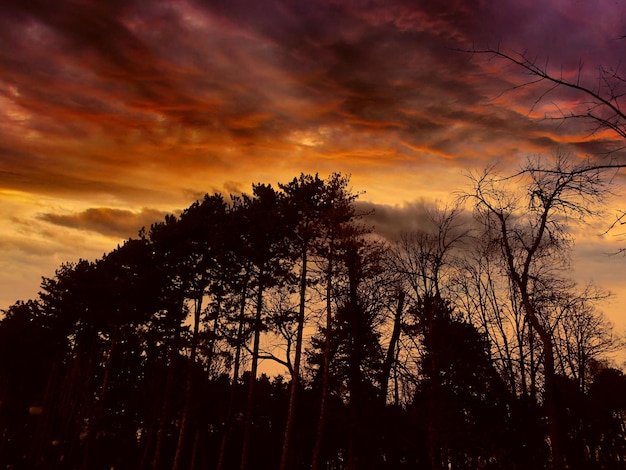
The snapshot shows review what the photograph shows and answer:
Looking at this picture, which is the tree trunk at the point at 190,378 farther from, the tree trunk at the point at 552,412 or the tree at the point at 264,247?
the tree trunk at the point at 552,412

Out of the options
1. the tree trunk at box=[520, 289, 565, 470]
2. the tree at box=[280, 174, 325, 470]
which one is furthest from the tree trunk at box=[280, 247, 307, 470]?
the tree trunk at box=[520, 289, 565, 470]

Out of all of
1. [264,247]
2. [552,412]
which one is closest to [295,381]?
[264,247]

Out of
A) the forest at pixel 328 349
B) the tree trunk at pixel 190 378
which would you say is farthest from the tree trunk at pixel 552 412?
the tree trunk at pixel 190 378

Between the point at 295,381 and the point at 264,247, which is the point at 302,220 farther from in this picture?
the point at 295,381

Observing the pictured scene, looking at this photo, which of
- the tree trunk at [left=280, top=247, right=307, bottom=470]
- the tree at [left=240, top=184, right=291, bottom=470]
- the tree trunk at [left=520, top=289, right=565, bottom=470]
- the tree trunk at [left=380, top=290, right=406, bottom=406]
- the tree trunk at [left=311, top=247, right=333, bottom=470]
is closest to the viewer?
the tree trunk at [left=520, top=289, right=565, bottom=470]

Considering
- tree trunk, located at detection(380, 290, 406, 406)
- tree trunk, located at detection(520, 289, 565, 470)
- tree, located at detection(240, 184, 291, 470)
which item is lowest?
tree trunk, located at detection(520, 289, 565, 470)

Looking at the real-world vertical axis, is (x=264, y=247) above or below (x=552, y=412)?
above

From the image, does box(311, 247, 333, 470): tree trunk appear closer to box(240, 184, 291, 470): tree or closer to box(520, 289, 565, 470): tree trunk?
box(240, 184, 291, 470): tree

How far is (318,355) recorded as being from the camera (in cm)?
2697

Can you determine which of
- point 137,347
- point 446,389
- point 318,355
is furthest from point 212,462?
point 446,389

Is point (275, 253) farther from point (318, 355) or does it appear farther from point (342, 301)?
point (318, 355)

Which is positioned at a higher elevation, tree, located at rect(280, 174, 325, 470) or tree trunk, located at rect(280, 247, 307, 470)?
tree, located at rect(280, 174, 325, 470)

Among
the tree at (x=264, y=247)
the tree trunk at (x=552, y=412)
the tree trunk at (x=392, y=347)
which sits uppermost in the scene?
the tree at (x=264, y=247)

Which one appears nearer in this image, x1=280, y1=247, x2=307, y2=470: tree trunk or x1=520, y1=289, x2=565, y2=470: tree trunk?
x1=520, y1=289, x2=565, y2=470: tree trunk
